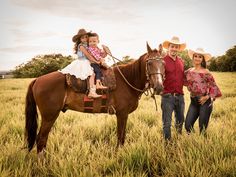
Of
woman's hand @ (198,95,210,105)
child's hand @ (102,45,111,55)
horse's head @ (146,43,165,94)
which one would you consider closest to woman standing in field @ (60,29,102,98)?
child's hand @ (102,45,111,55)

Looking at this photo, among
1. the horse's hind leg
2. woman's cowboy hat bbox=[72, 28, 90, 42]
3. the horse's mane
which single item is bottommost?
the horse's hind leg

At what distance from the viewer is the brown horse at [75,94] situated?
14.7ft

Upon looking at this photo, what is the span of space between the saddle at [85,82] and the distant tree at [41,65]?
5716cm

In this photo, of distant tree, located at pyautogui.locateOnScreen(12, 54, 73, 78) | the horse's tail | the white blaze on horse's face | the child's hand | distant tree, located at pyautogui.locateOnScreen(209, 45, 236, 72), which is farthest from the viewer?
distant tree, located at pyautogui.locateOnScreen(12, 54, 73, 78)

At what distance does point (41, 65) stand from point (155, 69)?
215 ft

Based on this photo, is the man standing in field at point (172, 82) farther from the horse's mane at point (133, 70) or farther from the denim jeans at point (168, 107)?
the horse's mane at point (133, 70)

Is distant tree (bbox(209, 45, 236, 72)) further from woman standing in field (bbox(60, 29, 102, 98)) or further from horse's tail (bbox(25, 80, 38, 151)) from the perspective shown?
horse's tail (bbox(25, 80, 38, 151))

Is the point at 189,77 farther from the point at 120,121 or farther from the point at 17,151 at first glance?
the point at 17,151

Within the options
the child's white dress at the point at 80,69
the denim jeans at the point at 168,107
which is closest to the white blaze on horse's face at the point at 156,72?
the denim jeans at the point at 168,107

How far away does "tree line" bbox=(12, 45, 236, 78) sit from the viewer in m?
50.5

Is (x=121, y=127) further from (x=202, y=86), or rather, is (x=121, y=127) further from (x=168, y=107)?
(x=202, y=86)

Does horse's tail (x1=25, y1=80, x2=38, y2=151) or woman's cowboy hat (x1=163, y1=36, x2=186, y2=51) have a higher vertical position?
woman's cowboy hat (x1=163, y1=36, x2=186, y2=51)

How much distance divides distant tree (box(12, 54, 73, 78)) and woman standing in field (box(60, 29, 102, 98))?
187 feet

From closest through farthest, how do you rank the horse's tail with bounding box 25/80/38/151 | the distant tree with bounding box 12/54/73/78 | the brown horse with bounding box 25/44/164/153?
the brown horse with bounding box 25/44/164/153 → the horse's tail with bounding box 25/80/38/151 → the distant tree with bounding box 12/54/73/78
